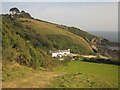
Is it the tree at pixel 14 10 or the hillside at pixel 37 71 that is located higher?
the tree at pixel 14 10

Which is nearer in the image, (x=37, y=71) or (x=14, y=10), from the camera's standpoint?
(x=37, y=71)

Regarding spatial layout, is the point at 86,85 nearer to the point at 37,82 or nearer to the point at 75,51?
the point at 37,82

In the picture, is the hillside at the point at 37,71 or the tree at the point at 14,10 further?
the tree at the point at 14,10

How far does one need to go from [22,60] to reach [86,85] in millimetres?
8037

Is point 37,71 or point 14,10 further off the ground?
point 14,10

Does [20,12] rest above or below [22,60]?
above

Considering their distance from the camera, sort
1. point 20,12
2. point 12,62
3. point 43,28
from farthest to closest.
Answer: point 20,12 → point 43,28 → point 12,62

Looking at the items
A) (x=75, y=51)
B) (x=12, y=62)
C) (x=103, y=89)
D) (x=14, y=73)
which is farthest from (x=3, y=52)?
(x=75, y=51)

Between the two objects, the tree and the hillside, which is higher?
the tree

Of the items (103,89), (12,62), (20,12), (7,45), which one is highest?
(20,12)

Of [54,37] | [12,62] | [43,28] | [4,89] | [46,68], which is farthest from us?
[43,28]

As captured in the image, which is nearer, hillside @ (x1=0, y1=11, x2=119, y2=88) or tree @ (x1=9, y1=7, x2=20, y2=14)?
hillside @ (x1=0, y1=11, x2=119, y2=88)

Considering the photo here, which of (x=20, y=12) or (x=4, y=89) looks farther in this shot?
(x=20, y=12)

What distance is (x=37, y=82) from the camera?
15.2 m
